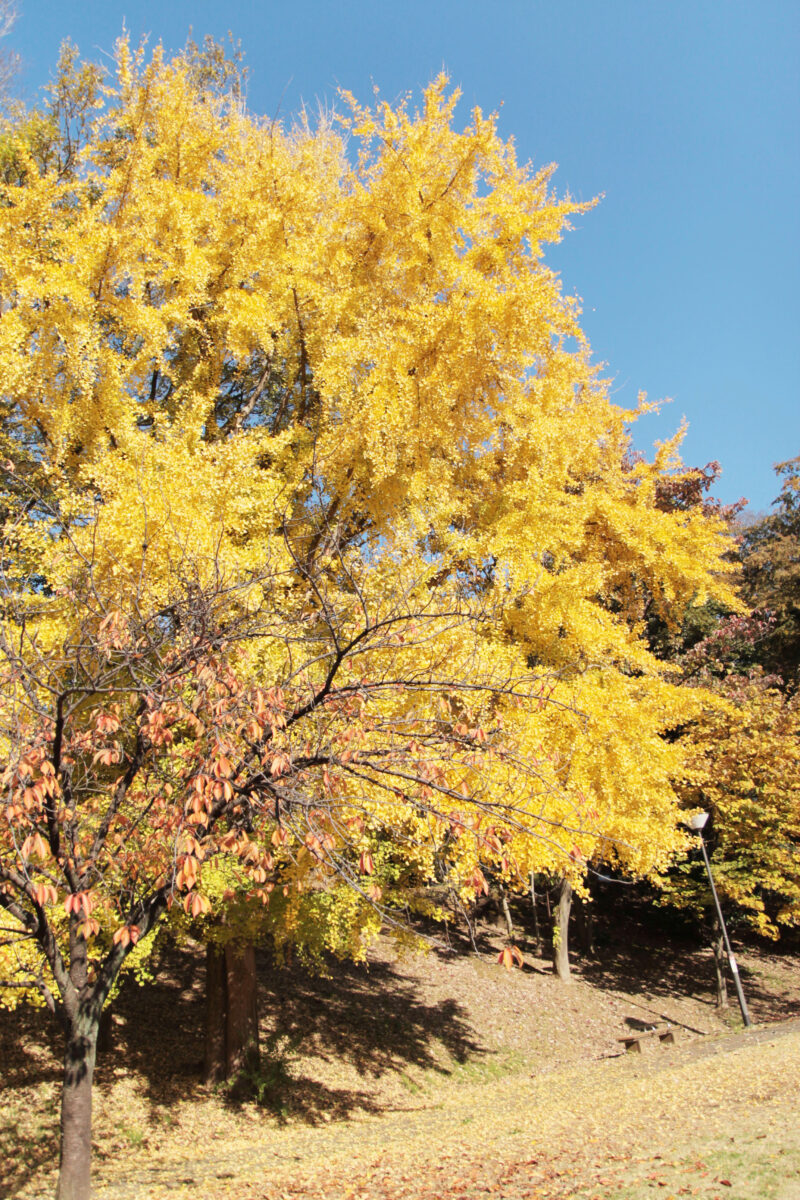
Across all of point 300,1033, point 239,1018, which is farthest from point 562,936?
point 239,1018

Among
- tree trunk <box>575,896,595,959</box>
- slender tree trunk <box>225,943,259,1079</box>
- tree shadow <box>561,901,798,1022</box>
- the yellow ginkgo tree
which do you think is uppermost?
the yellow ginkgo tree

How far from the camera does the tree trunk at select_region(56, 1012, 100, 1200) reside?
4.27 metres

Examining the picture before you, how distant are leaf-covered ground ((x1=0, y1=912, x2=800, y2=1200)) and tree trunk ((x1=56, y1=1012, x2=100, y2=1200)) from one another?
2021 mm

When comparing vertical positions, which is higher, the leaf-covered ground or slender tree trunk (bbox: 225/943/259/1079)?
slender tree trunk (bbox: 225/943/259/1079)

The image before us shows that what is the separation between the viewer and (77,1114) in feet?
14.2

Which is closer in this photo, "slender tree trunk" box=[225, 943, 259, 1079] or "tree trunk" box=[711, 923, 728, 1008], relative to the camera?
"slender tree trunk" box=[225, 943, 259, 1079]

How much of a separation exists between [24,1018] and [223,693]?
944 centimetres

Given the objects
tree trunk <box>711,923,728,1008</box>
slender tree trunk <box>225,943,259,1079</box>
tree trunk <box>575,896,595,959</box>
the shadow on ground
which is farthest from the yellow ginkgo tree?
tree trunk <box>575,896,595,959</box>

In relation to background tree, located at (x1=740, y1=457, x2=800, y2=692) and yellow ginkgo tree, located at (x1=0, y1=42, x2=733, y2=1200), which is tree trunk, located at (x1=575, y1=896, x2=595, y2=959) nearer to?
background tree, located at (x1=740, y1=457, x2=800, y2=692)

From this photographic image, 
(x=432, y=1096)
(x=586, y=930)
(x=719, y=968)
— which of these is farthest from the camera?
(x=586, y=930)

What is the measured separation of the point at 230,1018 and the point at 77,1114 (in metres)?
6.03

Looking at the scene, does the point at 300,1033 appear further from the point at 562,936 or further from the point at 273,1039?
the point at 562,936

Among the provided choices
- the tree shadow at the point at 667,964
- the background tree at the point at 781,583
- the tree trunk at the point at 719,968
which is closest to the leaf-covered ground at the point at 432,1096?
the tree shadow at the point at 667,964

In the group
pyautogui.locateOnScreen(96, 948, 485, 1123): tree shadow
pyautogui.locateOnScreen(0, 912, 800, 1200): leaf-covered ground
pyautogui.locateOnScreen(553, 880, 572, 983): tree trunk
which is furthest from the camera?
pyautogui.locateOnScreen(553, 880, 572, 983): tree trunk
